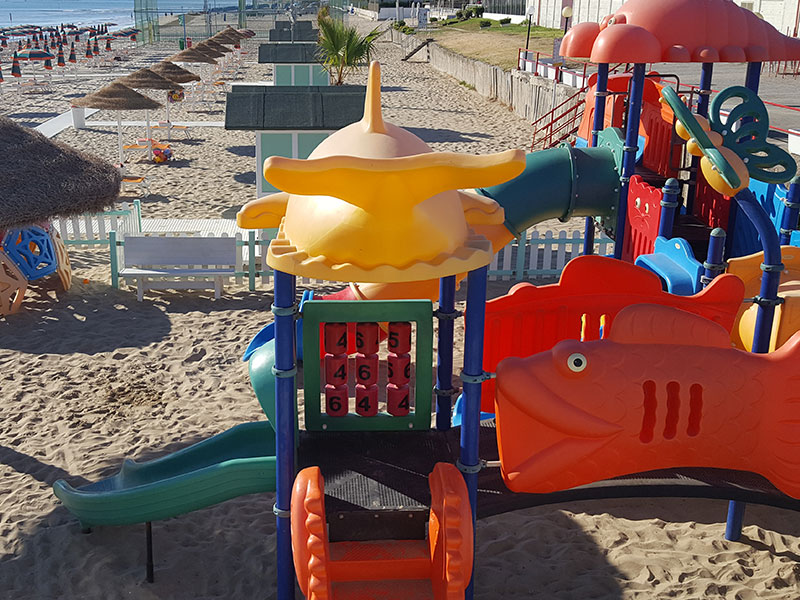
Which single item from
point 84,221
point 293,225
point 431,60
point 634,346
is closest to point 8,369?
point 84,221

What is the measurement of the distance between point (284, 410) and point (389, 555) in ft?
3.00

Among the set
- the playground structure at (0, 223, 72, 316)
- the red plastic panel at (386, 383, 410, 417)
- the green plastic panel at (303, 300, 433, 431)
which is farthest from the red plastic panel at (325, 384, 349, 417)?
the playground structure at (0, 223, 72, 316)

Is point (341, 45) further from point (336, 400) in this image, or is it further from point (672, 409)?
point (672, 409)

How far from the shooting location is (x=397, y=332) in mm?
4652

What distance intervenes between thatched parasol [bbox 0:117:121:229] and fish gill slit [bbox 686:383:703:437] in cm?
503

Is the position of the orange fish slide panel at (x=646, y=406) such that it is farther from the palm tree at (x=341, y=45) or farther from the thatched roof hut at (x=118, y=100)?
the palm tree at (x=341, y=45)

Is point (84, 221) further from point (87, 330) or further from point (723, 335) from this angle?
point (723, 335)

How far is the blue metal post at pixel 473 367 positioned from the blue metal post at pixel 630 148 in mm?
4618

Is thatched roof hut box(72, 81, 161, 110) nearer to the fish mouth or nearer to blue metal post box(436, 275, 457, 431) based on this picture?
blue metal post box(436, 275, 457, 431)

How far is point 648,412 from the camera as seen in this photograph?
13.7 feet

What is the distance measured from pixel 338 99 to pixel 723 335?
31.6 ft

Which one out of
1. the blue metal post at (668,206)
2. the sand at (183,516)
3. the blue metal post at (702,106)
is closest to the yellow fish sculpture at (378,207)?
the sand at (183,516)

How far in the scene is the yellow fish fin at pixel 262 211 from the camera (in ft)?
12.8

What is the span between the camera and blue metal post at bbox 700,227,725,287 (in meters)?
5.71
